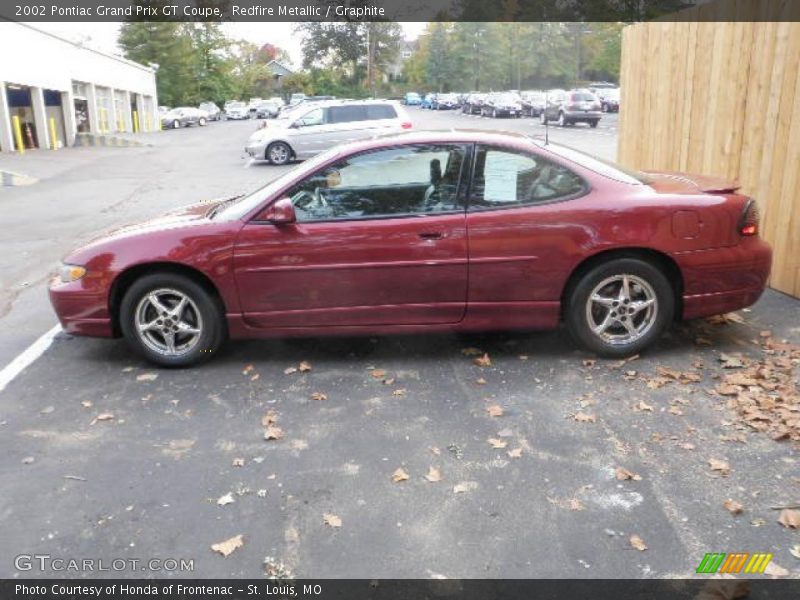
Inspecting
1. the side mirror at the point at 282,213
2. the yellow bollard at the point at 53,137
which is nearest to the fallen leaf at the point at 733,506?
the side mirror at the point at 282,213

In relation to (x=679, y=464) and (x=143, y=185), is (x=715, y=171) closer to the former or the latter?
(x=679, y=464)

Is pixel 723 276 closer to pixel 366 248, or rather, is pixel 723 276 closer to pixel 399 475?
pixel 366 248

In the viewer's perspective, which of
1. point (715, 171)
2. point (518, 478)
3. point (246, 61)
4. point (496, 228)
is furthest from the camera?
point (246, 61)

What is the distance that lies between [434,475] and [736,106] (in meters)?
5.14

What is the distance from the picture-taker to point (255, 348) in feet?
17.4

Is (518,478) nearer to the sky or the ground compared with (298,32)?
nearer to the ground

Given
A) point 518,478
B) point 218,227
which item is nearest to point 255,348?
point 218,227

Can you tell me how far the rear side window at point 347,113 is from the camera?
66.2 ft

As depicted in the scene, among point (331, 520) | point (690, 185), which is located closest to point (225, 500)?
point (331, 520)

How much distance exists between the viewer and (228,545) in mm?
2971

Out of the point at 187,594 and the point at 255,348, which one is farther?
the point at 255,348

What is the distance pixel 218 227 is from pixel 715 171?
5.00 m

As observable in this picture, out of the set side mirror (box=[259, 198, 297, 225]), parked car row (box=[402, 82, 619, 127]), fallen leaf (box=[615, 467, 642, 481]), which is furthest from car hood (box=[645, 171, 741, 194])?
parked car row (box=[402, 82, 619, 127])

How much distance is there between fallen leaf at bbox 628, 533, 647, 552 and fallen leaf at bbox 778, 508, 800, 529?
0.65 meters
